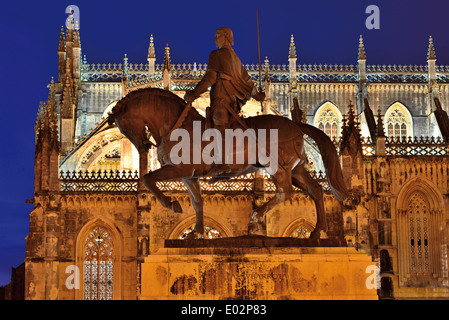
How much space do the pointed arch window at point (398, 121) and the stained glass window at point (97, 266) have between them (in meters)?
19.6

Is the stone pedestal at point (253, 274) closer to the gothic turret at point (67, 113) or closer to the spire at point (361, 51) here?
the gothic turret at point (67, 113)

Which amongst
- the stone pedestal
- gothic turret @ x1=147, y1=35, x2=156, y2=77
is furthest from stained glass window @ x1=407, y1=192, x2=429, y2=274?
the stone pedestal

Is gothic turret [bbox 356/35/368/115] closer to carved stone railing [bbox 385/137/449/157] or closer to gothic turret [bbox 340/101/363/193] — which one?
carved stone railing [bbox 385/137/449/157]

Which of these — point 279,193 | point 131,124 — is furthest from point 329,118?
point 131,124

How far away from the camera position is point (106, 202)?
3117 cm

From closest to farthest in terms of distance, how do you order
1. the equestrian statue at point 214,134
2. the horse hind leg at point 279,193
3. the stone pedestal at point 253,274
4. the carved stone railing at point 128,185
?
the stone pedestal at point 253,274 → the equestrian statue at point 214,134 → the horse hind leg at point 279,193 → the carved stone railing at point 128,185

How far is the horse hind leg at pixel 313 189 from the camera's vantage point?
12.0 m

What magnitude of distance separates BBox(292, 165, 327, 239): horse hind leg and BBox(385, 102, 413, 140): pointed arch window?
107 feet

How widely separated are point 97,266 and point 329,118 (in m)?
18.5

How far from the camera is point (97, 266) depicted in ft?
102

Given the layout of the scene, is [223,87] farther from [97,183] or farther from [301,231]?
[97,183]

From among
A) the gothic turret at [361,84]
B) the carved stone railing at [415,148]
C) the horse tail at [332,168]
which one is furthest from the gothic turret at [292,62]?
the horse tail at [332,168]

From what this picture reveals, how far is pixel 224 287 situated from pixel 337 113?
3457 cm

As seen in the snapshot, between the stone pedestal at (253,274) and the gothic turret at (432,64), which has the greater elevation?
the gothic turret at (432,64)
